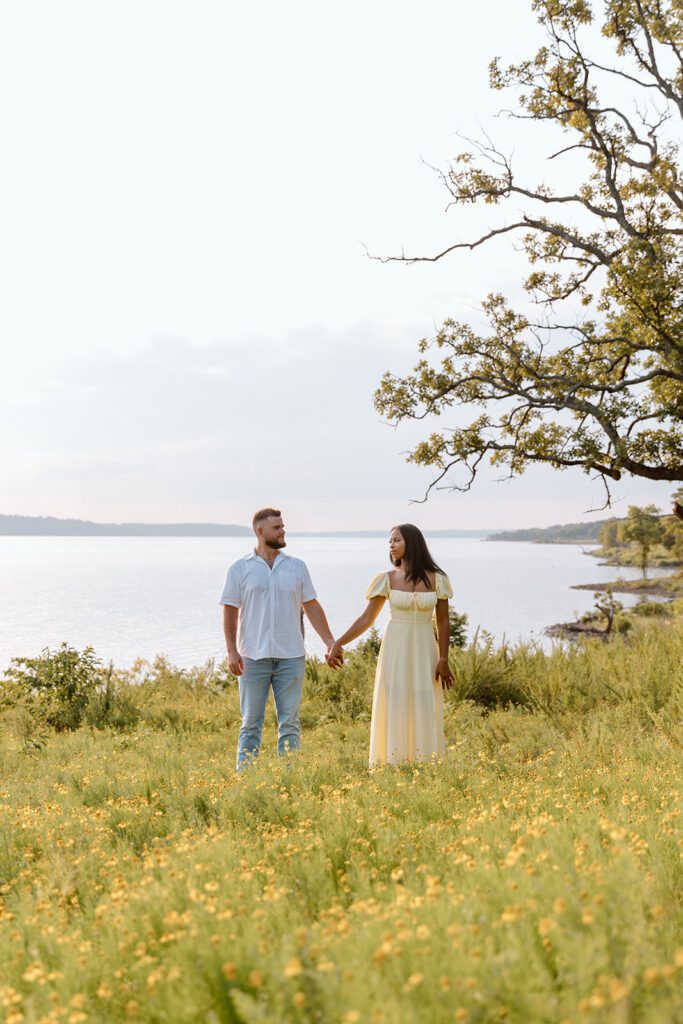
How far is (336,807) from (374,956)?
257cm

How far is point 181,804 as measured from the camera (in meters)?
5.93

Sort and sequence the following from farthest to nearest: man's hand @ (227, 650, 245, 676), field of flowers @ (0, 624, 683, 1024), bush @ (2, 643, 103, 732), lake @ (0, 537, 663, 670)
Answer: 1. lake @ (0, 537, 663, 670)
2. bush @ (2, 643, 103, 732)
3. man's hand @ (227, 650, 245, 676)
4. field of flowers @ (0, 624, 683, 1024)

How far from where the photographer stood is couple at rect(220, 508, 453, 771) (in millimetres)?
7676

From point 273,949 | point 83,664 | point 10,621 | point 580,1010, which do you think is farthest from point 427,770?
point 10,621

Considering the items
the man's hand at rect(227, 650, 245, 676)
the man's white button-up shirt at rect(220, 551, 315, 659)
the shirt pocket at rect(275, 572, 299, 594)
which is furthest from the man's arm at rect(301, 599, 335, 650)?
the man's hand at rect(227, 650, 245, 676)

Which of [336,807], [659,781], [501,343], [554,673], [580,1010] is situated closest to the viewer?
[580,1010]

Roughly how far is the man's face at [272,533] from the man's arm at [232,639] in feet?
2.52

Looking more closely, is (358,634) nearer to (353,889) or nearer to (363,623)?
(363,623)

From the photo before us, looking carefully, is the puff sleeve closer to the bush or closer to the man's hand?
the man's hand

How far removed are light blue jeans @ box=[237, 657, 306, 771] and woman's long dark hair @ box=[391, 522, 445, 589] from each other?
148cm

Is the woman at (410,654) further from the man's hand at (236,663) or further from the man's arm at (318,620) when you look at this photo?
the man's hand at (236,663)

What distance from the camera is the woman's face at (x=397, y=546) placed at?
25.2 feet

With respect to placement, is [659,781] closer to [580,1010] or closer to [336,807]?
[336,807]

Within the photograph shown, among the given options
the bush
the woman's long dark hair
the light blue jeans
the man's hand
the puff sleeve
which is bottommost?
the bush
